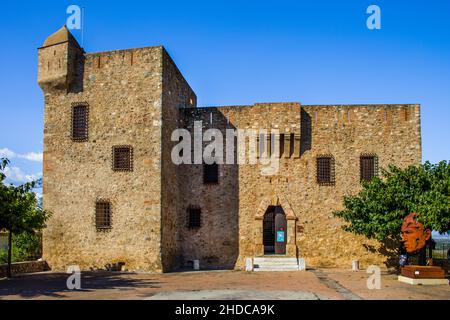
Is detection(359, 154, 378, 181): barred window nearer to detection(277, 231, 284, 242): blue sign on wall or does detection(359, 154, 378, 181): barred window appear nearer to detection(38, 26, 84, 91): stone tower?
detection(277, 231, 284, 242): blue sign on wall

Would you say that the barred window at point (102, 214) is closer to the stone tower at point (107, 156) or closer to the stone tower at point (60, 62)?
the stone tower at point (107, 156)

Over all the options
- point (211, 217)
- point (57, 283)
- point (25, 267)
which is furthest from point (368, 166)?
point (25, 267)

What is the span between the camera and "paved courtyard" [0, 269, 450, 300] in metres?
12.8

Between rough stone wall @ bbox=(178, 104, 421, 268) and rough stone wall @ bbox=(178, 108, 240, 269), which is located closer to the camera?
rough stone wall @ bbox=(178, 104, 421, 268)

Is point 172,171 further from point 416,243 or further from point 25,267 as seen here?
point 416,243

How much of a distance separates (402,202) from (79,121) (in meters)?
13.6

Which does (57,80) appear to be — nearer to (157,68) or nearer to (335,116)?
(157,68)

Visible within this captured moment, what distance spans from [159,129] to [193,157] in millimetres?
3361

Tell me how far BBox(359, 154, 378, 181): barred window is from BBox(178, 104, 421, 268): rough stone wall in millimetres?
201

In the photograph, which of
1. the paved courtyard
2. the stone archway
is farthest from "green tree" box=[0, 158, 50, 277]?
the stone archway

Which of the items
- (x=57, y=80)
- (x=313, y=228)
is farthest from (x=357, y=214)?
(x=57, y=80)

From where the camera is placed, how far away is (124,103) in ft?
66.7

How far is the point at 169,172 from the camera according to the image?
2097 cm

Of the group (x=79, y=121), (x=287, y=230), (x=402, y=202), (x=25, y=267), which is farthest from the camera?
(x=287, y=230)
